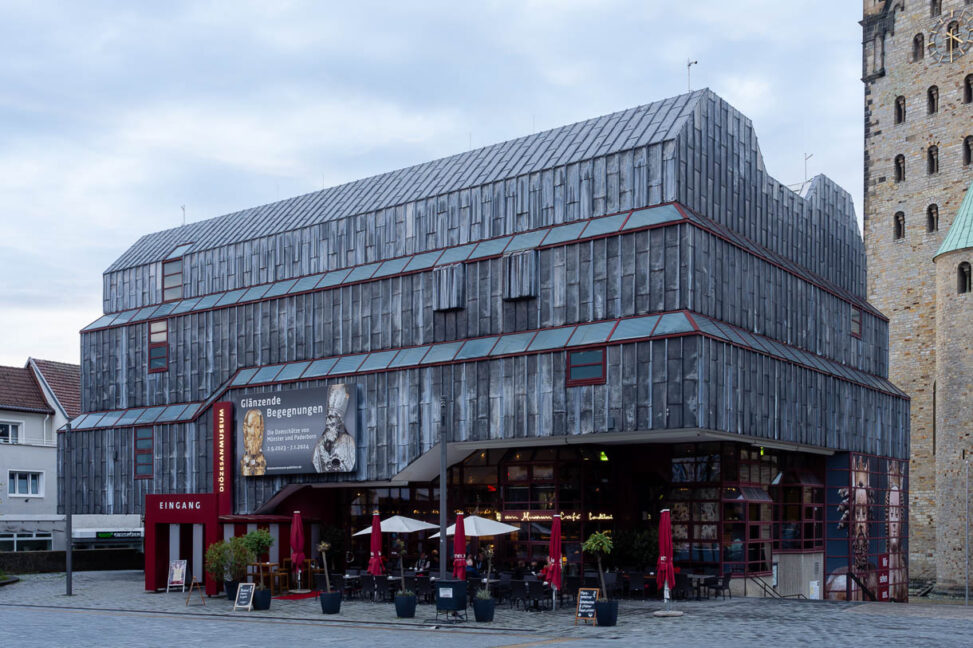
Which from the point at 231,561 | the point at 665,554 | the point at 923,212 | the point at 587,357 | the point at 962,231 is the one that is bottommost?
the point at 231,561

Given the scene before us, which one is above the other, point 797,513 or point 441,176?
point 441,176

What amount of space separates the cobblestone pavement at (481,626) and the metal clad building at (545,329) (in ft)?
21.4

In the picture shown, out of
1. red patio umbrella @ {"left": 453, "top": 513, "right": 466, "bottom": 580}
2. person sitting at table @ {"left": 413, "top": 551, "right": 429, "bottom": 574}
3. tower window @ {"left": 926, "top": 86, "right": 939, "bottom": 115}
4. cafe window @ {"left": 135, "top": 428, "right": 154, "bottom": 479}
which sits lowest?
person sitting at table @ {"left": 413, "top": 551, "right": 429, "bottom": 574}

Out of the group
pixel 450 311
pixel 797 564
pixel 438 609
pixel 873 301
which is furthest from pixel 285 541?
pixel 873 301

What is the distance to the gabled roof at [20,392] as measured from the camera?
66188 mm

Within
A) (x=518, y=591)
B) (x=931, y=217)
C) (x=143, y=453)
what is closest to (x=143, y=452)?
(x=143, y=453)

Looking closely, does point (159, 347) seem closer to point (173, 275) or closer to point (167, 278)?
point (167, 278)

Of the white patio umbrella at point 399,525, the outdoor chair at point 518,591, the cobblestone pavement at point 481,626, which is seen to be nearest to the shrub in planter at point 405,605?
the cobblestone pavement at point 481,626

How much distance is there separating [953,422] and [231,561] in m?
38.0

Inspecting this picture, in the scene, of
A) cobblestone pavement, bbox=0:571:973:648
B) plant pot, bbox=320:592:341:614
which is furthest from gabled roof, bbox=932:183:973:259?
plant pot, bbox=320:592:341:614

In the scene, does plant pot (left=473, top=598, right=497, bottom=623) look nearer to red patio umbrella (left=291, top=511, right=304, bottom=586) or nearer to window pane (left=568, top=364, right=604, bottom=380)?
red patio umbrella (left=291, top=511, right=304, bottom=586)

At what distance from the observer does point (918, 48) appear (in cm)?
6681

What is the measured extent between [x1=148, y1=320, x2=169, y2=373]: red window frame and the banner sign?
6.92 m

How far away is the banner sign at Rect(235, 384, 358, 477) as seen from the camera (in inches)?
1662
